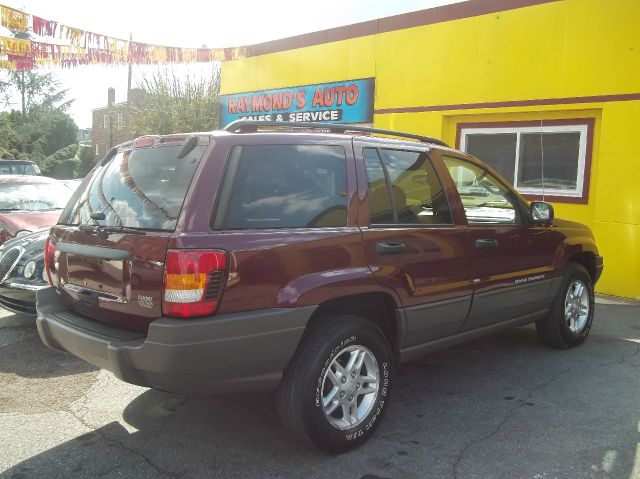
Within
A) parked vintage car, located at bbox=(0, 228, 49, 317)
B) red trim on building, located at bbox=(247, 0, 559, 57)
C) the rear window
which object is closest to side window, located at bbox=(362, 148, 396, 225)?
the rear window

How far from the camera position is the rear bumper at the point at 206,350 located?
8.73 ft

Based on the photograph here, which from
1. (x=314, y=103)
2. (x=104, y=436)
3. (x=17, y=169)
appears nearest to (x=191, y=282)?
(x=104, y=436)

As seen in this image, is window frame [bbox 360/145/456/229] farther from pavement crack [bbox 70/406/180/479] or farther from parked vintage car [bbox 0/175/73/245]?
parked vintage car [bbox 0/175/73/245]

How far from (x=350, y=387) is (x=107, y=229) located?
1615mm

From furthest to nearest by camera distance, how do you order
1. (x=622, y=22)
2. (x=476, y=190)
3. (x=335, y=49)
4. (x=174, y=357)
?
(x=335, y=49)
(x=622, y=22)
(x=476, y=190)
(x=174, y=357)

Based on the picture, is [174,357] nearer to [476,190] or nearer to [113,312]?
[113,312]

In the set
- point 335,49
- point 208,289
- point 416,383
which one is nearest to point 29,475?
point 208,289

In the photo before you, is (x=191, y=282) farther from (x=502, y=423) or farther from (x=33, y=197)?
(x=33, y=197)

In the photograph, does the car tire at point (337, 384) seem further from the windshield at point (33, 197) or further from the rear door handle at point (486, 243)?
the windshield at point (33, 197)

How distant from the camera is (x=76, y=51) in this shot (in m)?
11.2

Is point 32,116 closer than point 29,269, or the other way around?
point 29,269

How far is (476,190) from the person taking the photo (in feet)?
15.0

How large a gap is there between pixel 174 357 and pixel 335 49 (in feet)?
30.6

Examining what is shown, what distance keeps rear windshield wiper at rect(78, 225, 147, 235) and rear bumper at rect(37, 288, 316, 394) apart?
20.8 inches
